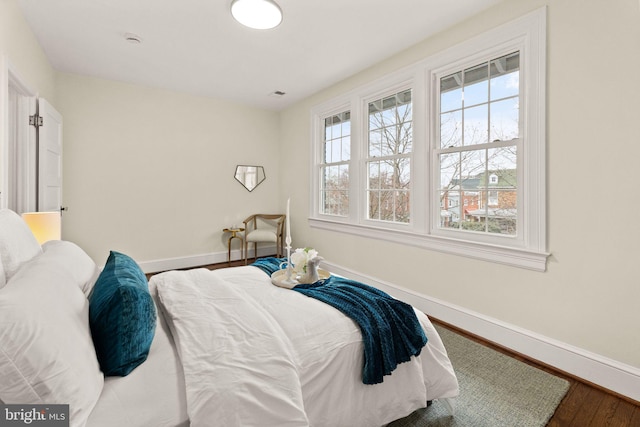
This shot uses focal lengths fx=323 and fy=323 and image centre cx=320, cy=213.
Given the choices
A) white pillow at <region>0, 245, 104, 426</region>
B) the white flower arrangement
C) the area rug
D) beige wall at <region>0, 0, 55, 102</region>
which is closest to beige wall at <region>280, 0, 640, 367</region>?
the area rug

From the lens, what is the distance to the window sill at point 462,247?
7.50 feet

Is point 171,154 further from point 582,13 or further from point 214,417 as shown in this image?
point 582,13

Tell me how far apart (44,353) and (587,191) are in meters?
2.73

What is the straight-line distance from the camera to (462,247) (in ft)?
8.95

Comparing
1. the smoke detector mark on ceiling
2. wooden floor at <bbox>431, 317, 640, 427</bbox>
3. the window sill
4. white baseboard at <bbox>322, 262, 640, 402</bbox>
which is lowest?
wooden floor at <bbox>431, 317, 640, 427</bbox>

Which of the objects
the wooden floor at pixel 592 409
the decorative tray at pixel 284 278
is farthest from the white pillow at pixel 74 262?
the wooden floor at pixel 592 409

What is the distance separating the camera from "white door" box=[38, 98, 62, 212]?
2.86m

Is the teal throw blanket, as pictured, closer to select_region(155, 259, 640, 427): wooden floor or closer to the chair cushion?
select_region(155, 259, 640, 427): wooden floor

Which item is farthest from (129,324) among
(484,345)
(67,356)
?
(484,345)

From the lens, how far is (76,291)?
128 cm

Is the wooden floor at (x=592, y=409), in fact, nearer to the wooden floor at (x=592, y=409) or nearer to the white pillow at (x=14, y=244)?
the wooden floor at (x=592, y=409)

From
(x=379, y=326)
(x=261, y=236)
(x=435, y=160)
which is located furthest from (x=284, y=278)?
(x=261, y=236)

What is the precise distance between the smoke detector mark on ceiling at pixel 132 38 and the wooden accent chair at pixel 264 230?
2.73 metres

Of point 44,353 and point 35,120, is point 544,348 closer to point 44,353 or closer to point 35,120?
point 44,353
